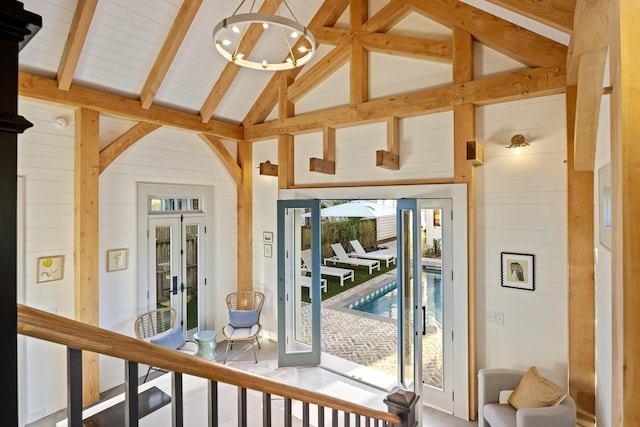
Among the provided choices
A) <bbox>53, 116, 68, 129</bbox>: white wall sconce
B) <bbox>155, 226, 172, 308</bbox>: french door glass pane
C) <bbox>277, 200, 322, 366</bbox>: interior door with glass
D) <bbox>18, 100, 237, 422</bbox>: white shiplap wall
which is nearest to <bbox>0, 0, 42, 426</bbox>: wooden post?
<bbox>18, 100, 237, 422</bbox>: white shiplap wall

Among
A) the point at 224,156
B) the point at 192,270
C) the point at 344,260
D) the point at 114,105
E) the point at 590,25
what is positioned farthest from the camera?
the point at 344,260

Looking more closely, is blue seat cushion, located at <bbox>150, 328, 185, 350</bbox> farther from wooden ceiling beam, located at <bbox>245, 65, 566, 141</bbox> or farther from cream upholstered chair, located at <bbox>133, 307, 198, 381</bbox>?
wooden ceiling beam, located at <bbox>245, 65, 566, 141</bbox>

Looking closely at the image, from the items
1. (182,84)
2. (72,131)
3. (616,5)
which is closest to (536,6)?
(616,5)

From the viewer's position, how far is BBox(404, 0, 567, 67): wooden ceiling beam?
3586mm

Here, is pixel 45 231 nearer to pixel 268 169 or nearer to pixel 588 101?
pixel 268 169

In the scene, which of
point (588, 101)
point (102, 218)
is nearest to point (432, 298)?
point (588, 101)

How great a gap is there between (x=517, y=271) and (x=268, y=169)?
3.94 meters

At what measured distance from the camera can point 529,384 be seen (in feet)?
10.7

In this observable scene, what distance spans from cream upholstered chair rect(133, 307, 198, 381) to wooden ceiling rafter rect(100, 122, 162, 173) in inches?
88.2

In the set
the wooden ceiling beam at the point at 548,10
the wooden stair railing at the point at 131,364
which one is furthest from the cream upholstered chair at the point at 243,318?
the wooden ceiling beam at the point at 548,10

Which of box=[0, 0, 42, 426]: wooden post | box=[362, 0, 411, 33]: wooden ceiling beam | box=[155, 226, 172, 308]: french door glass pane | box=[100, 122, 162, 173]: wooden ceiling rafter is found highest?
box=[362, 0, 411, 33]: wooden ceiling beam

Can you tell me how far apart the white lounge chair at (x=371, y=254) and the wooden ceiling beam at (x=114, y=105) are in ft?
22.1

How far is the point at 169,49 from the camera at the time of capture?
14.4 ft

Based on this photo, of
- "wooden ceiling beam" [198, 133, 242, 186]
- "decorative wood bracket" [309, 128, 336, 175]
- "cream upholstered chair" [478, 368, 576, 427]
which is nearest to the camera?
"cream upholstered chair" [478, 368, 576, 427]
